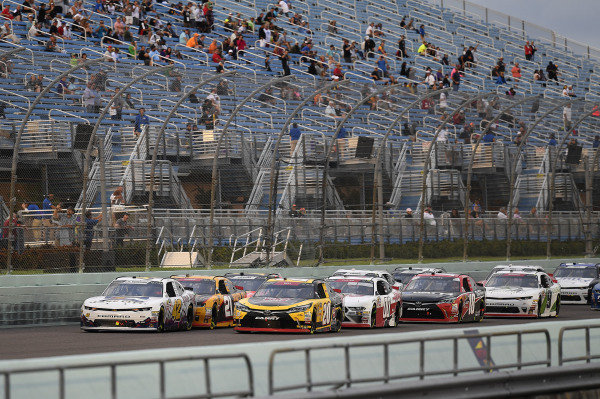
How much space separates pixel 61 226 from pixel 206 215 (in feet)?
18.5

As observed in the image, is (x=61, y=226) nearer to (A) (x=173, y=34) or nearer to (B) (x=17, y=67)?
(B) (x=17, y=67)

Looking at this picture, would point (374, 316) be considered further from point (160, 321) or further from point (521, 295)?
point (521, 295)

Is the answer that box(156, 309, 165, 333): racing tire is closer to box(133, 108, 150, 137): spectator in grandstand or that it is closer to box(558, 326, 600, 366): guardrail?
box(558, 326, 600, 366): guardrail

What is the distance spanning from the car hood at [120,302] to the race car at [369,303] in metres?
4.20

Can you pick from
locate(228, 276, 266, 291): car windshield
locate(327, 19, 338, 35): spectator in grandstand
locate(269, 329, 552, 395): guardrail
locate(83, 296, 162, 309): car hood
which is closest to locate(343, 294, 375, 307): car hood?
locate(228, 276, 266, 291): car windshield

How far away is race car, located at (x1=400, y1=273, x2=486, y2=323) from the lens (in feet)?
86.7

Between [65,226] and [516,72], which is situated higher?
[516,72]

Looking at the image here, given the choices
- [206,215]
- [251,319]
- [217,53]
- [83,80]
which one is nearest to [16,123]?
[83,80]

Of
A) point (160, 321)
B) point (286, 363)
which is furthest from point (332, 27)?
point (286, 363)

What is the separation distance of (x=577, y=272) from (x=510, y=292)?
25.2 ft

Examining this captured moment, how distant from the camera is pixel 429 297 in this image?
2675cm

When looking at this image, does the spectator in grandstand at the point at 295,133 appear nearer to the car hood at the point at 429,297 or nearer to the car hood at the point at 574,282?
the car hood at the point at 574,282

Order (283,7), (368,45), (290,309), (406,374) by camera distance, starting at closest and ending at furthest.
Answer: (406,374), (290,309), (368,45), (283,7)

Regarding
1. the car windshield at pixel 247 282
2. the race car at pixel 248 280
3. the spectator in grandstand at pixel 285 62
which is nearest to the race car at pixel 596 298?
the race car at pixel 248 280
